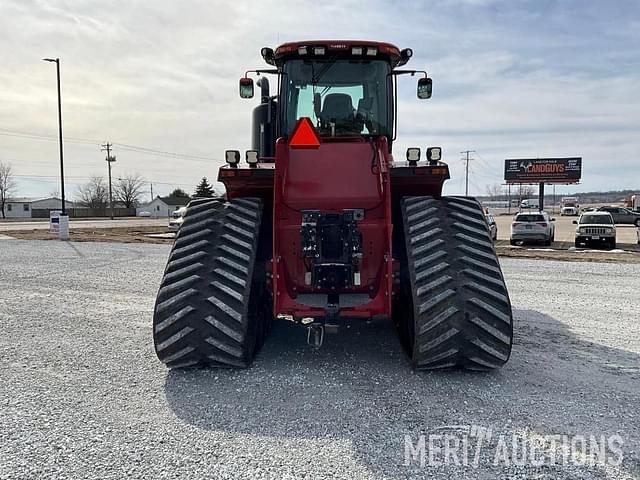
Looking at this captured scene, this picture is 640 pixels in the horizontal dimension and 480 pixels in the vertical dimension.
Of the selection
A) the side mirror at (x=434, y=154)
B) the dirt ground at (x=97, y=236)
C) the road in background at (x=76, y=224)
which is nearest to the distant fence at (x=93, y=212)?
the road in background at (x=76, y=224)

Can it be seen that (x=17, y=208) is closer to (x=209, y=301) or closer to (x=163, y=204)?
(x=163, y=204)

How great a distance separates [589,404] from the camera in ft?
13.0

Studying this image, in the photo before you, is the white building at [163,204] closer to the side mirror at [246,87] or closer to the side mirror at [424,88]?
the side mirror at [246,87]

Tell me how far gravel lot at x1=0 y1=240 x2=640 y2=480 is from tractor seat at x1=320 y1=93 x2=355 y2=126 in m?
2.31

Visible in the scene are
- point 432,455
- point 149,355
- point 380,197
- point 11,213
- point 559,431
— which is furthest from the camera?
point 11,213

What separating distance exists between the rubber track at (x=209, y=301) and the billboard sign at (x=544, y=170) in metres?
55.6

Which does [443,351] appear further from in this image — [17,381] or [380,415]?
[17,381]

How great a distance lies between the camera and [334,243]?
15.9 feet

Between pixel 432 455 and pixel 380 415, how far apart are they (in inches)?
24.0

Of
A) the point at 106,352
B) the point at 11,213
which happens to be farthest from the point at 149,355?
the point at 11,213

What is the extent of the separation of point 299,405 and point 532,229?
2069 cm

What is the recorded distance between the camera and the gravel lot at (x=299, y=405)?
3074 millimetres

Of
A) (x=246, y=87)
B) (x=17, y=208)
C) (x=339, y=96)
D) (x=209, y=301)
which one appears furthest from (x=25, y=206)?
(x=209, y=301)

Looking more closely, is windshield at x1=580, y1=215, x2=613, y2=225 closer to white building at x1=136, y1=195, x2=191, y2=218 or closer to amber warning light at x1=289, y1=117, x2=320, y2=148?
amber warning light at x1=289, y1=117, x2=320, y2=148
